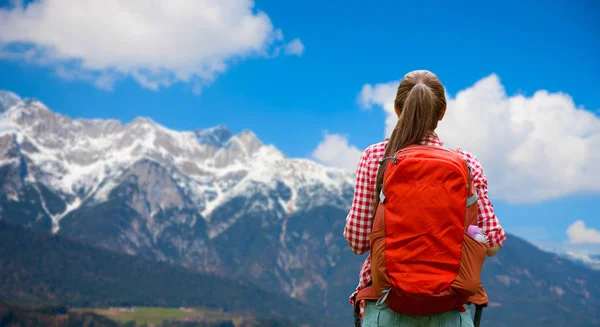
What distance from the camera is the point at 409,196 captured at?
20.2 feet

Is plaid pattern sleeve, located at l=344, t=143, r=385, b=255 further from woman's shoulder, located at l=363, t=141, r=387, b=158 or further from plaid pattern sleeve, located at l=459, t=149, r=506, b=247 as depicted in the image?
plaid pattern sleeve, located at l=459, t=149, r=506, b=247

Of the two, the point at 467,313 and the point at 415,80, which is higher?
the point at 415,80

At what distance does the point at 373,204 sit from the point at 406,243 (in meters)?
0.97

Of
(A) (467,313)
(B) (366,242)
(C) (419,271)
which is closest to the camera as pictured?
(C) (419,271)

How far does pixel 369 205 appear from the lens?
705cm

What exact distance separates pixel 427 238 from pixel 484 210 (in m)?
1.14

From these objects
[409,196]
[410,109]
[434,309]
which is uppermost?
[410,109]

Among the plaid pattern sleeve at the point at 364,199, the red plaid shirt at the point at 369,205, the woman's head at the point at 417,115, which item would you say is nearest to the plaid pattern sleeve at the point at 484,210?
the red plaid shirt at the point at 369,205

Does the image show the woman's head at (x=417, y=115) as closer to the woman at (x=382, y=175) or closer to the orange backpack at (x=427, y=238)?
the woman at (x=382, y=175)

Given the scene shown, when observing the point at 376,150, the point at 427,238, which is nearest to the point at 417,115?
the point at 376,150

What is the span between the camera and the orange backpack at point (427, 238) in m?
6.08

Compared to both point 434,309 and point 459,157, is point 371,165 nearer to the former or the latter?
point 459,157

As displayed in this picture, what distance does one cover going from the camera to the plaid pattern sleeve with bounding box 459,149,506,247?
686 centimetres

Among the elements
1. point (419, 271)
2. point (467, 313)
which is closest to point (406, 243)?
point (419, 271)
